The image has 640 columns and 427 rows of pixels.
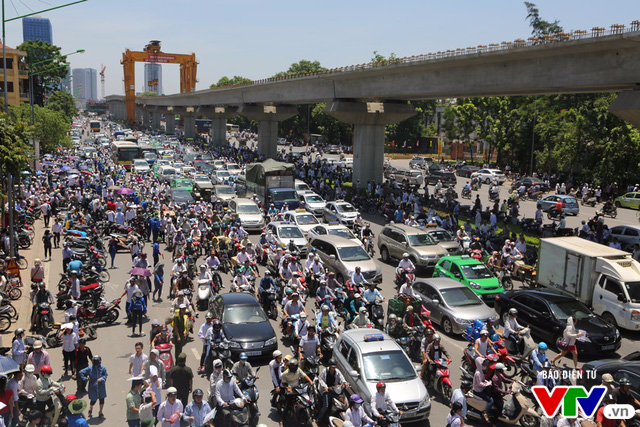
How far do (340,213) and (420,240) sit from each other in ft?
28.7

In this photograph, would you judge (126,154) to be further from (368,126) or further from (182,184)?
(368,126)

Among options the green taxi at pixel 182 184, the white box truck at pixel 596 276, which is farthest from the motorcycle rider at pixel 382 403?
the green taxi at pixel 182 184

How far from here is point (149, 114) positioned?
174125 millimetres

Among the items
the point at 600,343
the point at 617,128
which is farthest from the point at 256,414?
the point at 617,128

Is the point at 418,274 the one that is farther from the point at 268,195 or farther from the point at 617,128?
the point at 617,128

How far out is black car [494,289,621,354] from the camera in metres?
14.6

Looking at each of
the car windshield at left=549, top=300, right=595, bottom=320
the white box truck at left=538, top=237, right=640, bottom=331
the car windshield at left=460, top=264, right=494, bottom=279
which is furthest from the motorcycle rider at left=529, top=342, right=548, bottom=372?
the car windshield at left=460, top=264, right=494, bottom=279

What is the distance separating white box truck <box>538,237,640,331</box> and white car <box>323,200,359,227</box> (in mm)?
12375

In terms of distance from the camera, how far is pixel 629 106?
23.6 m

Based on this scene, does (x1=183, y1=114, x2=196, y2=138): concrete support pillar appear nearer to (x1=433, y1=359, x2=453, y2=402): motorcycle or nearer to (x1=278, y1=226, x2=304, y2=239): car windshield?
(x1=278, y1=226, x2=304, y2=239): car windshield

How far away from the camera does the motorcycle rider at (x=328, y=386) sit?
10.2 m

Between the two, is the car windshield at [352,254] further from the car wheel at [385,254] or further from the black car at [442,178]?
the black car at [442,178]

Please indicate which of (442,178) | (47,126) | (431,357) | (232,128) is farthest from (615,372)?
(232,128)

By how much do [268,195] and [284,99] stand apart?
24308mm
